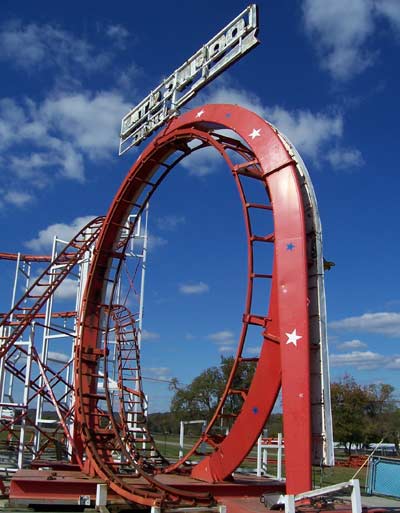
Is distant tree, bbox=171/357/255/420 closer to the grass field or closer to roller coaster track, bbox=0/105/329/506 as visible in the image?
the grass field

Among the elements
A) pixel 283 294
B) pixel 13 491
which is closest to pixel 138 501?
pixel 13 491

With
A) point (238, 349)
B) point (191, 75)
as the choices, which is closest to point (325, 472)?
point (238, 349)

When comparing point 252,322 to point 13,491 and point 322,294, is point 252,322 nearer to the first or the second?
point 322,294

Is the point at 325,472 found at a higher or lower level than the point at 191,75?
lower

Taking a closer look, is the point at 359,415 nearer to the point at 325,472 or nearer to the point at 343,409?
the point at 343,409

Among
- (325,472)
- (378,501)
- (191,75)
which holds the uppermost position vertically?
(191,75)

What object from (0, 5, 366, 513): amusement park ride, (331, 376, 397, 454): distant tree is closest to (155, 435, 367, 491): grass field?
(0, 5, 366, 513): amusement park ride

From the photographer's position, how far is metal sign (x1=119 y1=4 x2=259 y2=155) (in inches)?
594

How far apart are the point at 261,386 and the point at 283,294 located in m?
2.01

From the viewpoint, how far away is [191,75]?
17656 millimetres

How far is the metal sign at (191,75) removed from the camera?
15.1m

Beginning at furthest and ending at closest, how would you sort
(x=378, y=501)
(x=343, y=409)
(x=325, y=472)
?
1. (x=343, y=409)
2. (x=378, y=501)
3. (x=325, y=472)

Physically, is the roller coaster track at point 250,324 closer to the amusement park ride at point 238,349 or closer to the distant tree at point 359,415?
the amusement park ride at point 238,349

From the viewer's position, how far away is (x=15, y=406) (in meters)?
16.8
